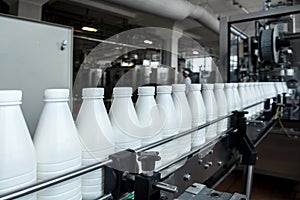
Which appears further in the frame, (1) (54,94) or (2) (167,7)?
(2) (167,7)

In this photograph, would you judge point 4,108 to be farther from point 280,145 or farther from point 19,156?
point 280,145

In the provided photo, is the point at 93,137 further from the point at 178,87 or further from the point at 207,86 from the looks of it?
the point at 207,86

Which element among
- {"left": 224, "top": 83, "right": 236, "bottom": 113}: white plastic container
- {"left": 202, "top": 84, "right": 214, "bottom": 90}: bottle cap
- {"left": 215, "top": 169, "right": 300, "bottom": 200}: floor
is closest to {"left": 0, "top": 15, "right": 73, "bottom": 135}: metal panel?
{"left": 202, "top": 84, "right": 214, "bottom": 90}: bottle cap

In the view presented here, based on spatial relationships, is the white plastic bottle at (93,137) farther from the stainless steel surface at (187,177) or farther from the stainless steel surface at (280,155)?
the stainless steel surface at (280,155)

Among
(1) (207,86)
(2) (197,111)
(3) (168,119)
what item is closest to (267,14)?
(1) (207,86)

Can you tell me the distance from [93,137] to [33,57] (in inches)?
21.3

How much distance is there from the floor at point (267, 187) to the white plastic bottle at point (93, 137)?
196 cm

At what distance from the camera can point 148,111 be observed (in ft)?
1.57

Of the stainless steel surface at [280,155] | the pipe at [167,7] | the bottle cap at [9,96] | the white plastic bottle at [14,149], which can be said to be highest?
the pipe at [167,7]

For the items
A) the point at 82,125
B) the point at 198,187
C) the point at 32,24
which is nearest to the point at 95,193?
the point at 82,125

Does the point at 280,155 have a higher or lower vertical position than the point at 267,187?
A: higher

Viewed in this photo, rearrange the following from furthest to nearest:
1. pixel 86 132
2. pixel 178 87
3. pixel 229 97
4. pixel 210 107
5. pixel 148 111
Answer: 1. pixel 229 97
2. pixel 210 107
3. pixel 178 87
4. pixel 148 111
5. pixel 86 132

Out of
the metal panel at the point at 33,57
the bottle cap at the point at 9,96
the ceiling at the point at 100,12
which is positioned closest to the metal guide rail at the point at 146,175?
the bottle cap at the point at 9,96

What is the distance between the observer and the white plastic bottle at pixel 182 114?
1.82 ft
